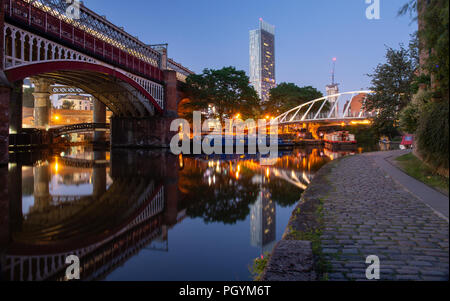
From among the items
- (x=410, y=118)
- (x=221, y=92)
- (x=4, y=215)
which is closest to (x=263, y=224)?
(x=4, y=215)

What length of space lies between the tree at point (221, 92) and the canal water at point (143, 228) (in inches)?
1537

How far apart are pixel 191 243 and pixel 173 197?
181 inches

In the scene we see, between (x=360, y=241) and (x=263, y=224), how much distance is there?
9.65 feet

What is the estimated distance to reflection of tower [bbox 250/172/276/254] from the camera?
6.36m

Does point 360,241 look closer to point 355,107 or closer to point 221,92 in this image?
point 221,92

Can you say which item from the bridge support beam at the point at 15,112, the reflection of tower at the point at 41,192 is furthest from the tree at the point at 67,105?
the reflection of tower at the point at 41,192

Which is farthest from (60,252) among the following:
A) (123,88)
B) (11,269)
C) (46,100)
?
(46,100)

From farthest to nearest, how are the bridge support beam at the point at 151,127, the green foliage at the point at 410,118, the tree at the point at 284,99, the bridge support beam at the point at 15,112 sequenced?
the tree at the point at 284,99
the bridge support beam at the point at 151,127
the bridge support beam at the point at 15,112
the green foliage at the point at 410,118

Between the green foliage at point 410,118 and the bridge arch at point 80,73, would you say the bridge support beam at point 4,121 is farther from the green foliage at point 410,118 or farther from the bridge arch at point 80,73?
the green foliage at point 410,118

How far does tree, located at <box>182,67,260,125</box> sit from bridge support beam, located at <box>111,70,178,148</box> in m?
6.33

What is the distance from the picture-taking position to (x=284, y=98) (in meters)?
88.5

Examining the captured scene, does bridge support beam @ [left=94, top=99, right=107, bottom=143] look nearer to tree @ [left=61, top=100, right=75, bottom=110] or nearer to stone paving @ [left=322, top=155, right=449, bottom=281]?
stone paving @ [left=322, top=155, right=449, bottom=281]

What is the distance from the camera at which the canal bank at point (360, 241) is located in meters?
3.84
